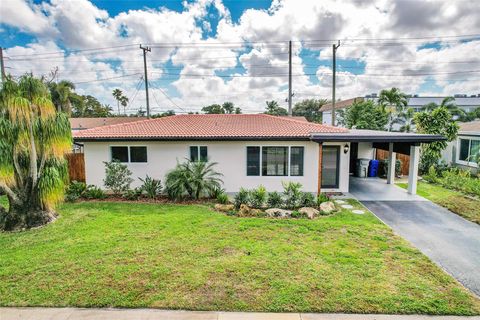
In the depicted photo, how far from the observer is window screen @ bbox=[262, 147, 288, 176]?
38.6 feet

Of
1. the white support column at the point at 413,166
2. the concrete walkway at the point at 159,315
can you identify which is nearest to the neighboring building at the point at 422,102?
the white support column at the point at 413,166

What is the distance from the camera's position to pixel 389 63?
25703mm

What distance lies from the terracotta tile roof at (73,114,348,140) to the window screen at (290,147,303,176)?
2.54 feet

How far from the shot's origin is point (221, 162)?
38.8 ft

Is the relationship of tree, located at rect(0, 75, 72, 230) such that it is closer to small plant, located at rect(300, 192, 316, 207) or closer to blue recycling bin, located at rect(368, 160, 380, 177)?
small plant, located at rect(300, 192, 316, 207)

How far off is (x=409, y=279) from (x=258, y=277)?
9.38ft

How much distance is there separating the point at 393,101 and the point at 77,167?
927 inches

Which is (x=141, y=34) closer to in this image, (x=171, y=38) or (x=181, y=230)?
(x=171, y=38)

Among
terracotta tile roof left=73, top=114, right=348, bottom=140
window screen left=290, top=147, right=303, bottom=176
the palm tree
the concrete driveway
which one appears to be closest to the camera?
the concrete driveway

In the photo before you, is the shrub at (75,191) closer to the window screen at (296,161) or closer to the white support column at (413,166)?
the window screen at (296,161)

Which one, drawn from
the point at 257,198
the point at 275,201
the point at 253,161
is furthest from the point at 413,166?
the point at 257,198

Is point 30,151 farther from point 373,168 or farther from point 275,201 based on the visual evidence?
point 373,168

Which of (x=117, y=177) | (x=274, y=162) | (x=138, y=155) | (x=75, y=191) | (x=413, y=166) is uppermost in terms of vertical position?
(x=138, y=155)

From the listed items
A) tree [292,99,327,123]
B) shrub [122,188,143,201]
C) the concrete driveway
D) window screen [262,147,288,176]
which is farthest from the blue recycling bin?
tree [292,99,327,123]
